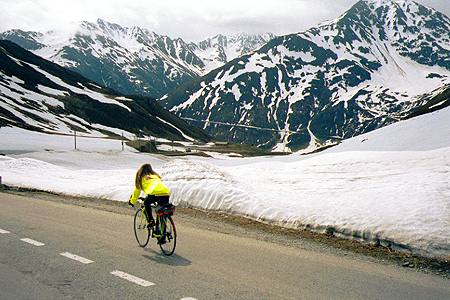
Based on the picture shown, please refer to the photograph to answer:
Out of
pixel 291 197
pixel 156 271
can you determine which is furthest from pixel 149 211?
pixel 291 197

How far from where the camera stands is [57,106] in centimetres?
14662

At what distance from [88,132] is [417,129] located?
108 meters

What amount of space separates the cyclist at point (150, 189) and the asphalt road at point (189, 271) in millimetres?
1123

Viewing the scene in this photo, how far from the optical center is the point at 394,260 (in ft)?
38.4

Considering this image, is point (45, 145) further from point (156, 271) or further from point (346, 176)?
point (156, 271)

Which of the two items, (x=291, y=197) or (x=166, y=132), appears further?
(x=166, y=132)

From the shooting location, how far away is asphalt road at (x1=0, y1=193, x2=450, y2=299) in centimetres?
892

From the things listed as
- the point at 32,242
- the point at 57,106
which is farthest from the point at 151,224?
the point at 57,106

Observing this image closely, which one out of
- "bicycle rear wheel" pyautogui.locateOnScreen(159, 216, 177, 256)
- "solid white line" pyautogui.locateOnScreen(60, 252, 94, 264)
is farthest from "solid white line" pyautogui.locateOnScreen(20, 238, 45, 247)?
"bicycle rear wheel" pyautogui.locateOnScreen(159, 216, 177, 256)

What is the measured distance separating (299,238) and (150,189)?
504 centimetres

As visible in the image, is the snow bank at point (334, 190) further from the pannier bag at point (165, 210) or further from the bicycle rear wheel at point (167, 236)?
the pannier bag at point (165, 210)

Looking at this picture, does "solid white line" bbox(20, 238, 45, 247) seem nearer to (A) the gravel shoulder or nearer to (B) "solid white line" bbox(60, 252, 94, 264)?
(B) "solid white line" bbox(60, 252, 94, 264)

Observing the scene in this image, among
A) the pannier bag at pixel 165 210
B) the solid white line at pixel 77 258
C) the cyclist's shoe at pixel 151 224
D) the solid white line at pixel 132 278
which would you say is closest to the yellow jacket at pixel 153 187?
the pannier bag at pixel 165 210

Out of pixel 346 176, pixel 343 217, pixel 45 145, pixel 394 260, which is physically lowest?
pixel 394 260
